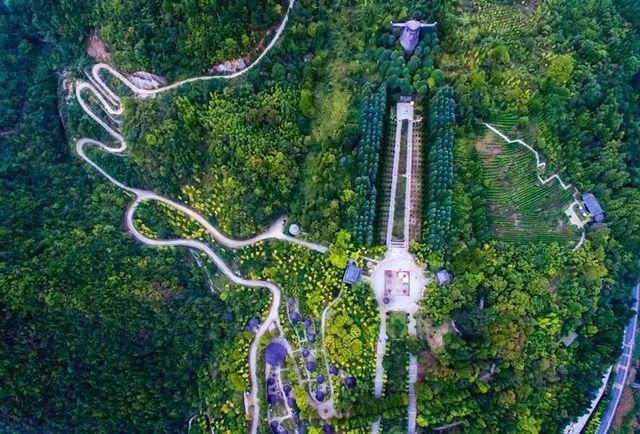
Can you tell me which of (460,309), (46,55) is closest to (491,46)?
(460,309)

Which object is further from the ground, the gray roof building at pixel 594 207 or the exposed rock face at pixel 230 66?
the exposed rock face at pixel 230 66

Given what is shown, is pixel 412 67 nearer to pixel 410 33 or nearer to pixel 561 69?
pixel 410 33

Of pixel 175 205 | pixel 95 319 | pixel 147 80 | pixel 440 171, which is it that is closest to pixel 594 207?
pixel 440 171

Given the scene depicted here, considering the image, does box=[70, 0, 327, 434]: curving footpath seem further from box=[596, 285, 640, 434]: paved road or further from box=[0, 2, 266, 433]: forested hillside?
box=[596, 285, 640, 434]: paved road

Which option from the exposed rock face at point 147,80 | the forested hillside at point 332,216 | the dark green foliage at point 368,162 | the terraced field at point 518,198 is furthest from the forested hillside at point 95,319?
the terraced field at point 518,198

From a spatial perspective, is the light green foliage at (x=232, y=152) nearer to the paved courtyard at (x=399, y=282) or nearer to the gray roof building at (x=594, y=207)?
the paved courtyard at (x=399, y=282)

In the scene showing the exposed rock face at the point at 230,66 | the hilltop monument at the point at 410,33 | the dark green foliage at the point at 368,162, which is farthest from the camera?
the exposed rock face at the point at 230,66
